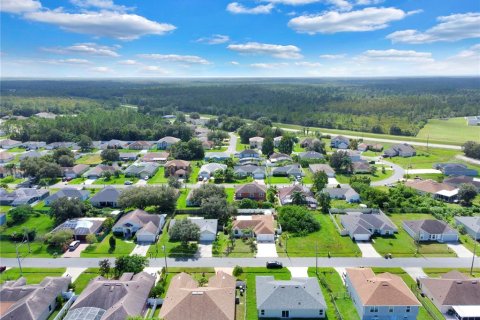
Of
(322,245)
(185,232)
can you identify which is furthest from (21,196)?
(322,245)

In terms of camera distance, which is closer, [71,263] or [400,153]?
[71,263]

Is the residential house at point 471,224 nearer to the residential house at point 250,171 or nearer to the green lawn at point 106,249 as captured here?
the residential house at point 250,171

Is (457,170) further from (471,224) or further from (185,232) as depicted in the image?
(185,232)

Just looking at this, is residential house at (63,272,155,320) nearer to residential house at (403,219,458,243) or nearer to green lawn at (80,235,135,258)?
green lawn at (80,235,135,258)

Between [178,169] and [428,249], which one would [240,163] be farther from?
[428,249]

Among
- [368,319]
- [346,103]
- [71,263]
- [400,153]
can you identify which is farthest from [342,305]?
[346,103]

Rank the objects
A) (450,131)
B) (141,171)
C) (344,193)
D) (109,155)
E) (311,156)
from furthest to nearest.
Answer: (450,131)
(311,156)
(109,155)
(141,171)
(344,193)
